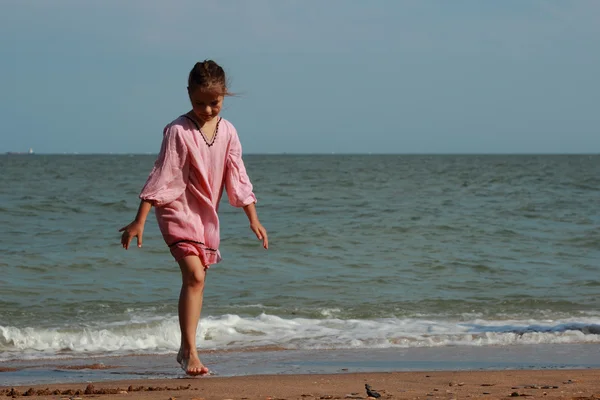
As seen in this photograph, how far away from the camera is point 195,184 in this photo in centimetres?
454

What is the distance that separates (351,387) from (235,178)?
1.25 meters

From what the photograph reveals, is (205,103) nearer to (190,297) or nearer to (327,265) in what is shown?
(190,297)

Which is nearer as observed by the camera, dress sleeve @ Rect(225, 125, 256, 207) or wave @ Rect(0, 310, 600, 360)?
dress sleeve @ Rect(225, 125, 256, 207)

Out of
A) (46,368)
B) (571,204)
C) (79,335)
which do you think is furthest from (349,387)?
(571,204)

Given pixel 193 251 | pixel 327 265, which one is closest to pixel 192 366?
pixel 193 251

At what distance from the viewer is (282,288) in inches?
368

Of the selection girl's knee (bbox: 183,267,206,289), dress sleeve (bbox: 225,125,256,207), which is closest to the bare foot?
girl's knee (bbox: 183,267,206,289)

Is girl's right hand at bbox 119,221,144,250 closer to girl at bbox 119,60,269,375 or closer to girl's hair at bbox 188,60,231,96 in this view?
girl at bbox 119,60,269,375

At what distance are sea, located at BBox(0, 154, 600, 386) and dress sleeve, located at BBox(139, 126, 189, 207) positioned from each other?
46.3 inches

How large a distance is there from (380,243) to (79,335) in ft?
23.4

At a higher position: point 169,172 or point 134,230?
point 169,172

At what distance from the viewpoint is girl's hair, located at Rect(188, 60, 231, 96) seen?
171 inches

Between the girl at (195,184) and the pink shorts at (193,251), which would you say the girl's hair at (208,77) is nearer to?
the girl at (195,184)

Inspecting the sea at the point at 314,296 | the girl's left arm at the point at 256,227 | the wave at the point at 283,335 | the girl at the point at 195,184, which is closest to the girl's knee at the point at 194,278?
the girl at the point at 195,184
